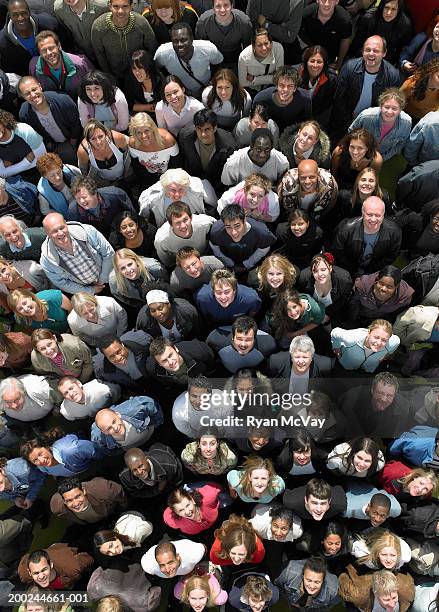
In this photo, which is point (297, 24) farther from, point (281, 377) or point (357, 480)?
point (357, 480)

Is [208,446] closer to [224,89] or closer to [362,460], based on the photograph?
→ [362,460]

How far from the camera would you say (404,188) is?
235 inches

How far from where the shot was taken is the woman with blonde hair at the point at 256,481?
4.67 meters

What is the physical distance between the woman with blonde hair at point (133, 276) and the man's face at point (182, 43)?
244 cm

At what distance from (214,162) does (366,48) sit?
6.61 feet

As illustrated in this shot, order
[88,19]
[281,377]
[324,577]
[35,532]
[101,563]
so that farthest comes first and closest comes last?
[88,19] < [35,532] < [281,377] < [101,563] < [324,577]

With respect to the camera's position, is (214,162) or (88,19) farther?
(88,19)

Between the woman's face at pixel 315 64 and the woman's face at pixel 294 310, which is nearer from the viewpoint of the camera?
the woman's face at pixel 294 310

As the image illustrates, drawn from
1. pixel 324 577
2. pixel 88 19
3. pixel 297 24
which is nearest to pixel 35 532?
pixel 324 577

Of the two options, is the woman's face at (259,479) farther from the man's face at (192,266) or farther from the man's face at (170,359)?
the man's face at (192,266)

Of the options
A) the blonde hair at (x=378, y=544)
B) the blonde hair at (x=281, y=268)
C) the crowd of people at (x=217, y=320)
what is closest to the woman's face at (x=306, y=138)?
the crowd of people at (x=217, y=320)

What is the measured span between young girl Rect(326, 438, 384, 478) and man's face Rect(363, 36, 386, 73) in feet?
13.2

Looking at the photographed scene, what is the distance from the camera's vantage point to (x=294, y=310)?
5078mm

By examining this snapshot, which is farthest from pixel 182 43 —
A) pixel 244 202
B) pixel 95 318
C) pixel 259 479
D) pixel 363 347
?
pixel 259 479
